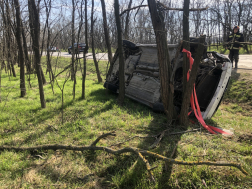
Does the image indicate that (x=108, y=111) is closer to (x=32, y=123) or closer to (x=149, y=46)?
(x=32, y=123)

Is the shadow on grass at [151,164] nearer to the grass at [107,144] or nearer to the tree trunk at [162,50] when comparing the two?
the grass at [107,144]

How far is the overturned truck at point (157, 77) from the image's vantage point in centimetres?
429

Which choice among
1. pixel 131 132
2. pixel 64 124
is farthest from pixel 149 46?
pixel 64 124

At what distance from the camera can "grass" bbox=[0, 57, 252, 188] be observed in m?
2.53

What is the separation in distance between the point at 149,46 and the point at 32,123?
4073 mm

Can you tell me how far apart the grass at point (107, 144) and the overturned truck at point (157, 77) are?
1.36 feet

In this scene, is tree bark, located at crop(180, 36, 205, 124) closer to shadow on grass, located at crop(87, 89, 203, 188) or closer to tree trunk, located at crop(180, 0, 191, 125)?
tree trunk, located at crop(180, 0, 191, 125)

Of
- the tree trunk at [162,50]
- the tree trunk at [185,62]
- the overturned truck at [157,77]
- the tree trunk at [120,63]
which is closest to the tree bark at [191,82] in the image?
the tree trunk at [185,62]

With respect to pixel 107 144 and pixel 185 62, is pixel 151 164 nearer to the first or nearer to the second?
pixel 107 144

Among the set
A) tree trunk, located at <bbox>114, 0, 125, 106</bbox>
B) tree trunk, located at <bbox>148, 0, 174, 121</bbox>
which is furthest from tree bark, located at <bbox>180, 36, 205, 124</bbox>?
tree trunk, located at <bbox>114, 0, 125, 106</bbox>

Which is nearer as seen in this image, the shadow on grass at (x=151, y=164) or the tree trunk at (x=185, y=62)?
the shadow on grass at (x=151, y=164)

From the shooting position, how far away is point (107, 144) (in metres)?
3.44

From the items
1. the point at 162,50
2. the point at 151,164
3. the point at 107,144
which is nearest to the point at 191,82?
the point at 162,50

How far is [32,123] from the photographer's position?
175 inches
